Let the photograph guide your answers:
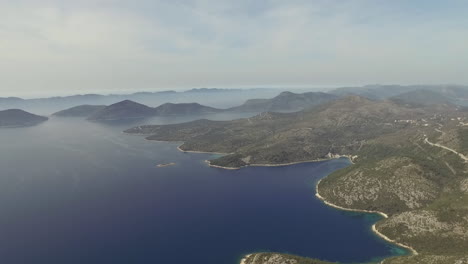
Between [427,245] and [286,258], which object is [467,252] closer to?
[427,245]

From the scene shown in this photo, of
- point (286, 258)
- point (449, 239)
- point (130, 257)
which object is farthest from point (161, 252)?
point (449, 239)

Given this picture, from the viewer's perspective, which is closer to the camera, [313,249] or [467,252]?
[467,252]

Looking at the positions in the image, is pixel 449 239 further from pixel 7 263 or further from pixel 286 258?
pixel 7 263

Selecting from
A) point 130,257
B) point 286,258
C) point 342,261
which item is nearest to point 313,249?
point 342,261

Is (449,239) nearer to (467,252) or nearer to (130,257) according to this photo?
(467,252)

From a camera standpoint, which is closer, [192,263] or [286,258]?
[286,258]

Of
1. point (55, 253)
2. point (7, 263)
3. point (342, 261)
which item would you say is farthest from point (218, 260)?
point (7, 263)

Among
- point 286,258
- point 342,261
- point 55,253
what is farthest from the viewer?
point 55,253

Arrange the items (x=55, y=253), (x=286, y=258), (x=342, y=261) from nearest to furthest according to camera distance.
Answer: (x=286, y=258)
(x=342, y=261)
(x=55, y=253)
